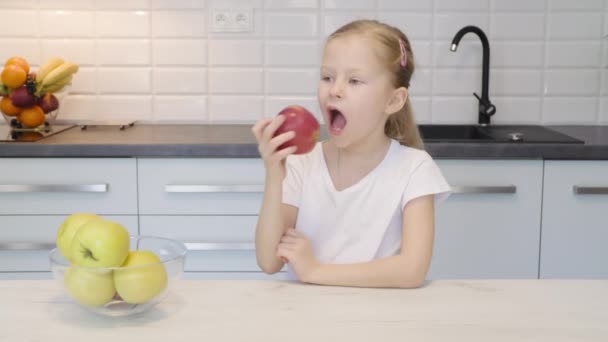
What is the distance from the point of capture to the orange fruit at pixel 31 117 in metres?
2.30

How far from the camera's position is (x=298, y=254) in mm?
1191

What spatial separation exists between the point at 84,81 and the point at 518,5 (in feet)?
5.14

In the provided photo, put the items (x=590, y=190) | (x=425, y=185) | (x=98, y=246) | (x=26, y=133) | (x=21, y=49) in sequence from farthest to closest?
(x=21, y=49)
(x=26, y=133)
(x=590, y=190)
(x=425, y=185)
(x=98, y=246)

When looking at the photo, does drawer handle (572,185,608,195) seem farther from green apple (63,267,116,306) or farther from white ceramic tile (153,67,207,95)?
green apple (63,267,116,306)

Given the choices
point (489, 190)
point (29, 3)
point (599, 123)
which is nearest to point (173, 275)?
point (489, 190)

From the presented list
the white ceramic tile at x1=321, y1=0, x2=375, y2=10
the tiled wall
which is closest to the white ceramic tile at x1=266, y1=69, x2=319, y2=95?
the tiled wall

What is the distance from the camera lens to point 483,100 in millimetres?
2520

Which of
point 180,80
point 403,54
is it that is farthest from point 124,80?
point 403,54

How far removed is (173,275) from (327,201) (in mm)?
569

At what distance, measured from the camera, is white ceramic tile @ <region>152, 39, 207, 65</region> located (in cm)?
257

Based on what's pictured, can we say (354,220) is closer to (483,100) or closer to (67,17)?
(483,100)

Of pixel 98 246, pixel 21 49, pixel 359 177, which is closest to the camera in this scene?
pixel 98 246

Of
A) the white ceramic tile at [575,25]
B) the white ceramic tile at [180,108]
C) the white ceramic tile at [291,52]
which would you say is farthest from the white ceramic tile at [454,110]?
the white ceramic tile at [180,108]

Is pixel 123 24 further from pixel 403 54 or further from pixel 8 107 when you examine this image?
pixel 403 54
